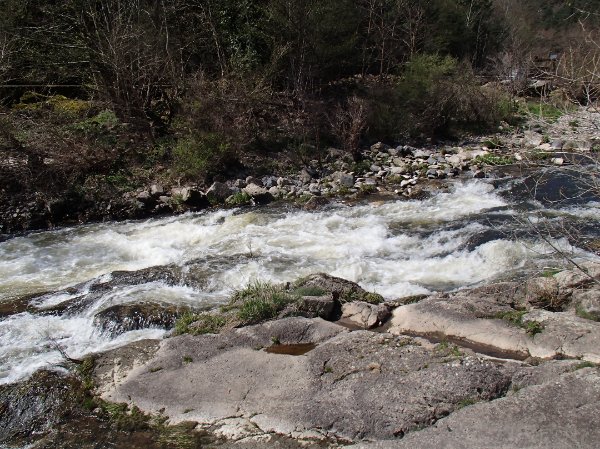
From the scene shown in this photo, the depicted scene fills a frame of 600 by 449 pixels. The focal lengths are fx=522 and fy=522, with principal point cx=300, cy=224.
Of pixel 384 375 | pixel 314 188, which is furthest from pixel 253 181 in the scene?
pixel 384 375

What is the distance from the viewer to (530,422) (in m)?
3.66

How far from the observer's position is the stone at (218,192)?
13477mm

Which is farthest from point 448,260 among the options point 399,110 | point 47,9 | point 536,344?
point 47,9

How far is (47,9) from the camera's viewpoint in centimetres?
Result: 1553

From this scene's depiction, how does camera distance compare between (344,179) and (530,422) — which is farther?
(344,179)

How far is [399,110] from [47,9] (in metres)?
11.4

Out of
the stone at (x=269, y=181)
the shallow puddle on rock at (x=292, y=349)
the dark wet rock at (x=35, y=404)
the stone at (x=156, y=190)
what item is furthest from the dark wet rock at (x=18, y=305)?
the stone at (x=269, y=181)

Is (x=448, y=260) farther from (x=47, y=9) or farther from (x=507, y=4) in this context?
(x=507, y=4)

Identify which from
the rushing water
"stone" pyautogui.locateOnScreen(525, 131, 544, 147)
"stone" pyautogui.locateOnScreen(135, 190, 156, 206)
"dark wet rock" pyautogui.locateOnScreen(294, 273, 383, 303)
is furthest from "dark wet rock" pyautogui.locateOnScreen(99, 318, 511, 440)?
"stone" pyautogui.locateOnScreen(525, 131, 544, 147)

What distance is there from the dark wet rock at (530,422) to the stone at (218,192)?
403 inches

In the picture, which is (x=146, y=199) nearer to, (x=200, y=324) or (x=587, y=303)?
(x=200, y=324)

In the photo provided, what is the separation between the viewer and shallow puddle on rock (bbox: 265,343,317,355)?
5.45m

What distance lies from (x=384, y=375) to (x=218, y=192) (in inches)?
378

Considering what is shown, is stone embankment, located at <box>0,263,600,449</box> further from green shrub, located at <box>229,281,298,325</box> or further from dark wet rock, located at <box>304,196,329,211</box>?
dark wet rock, located at <box>304,196,329,211</box>
